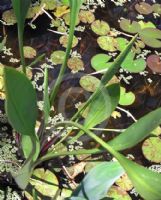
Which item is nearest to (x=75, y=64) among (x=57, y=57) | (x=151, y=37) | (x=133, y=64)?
(x=57, y=57)

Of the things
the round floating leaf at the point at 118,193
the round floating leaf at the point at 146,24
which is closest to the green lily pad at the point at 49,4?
the round floating leaf at the point at 146,24

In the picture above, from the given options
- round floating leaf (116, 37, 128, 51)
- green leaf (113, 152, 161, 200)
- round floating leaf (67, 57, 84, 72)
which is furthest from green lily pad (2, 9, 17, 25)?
green leaf (113, 152, 161, 200)

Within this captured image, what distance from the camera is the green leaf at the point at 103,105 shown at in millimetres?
877

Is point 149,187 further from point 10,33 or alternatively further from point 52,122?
point 10,33

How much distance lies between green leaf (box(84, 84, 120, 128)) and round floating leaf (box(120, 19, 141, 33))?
1.99 ft

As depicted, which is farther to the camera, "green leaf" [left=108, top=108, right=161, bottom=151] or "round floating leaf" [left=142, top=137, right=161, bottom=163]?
"round floating leaf" [left=142, top=137, right=161, bottom=163]

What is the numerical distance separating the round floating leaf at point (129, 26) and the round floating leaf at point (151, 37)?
0.08ft

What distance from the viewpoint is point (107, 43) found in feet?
4.58

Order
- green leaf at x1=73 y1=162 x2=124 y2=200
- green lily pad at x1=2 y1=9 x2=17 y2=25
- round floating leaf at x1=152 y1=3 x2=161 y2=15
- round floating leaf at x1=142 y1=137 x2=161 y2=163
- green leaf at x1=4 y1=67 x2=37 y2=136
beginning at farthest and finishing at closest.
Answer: round floating leaf at x1=152 y1=3 x2=161 y2=15 < green lily pad at x1=2 y1=9 x2=17 y2=25 < round floating leaf at x1=142 y1=137 x2=161 y2=163 < green leaf at x1=73 y1=162 x2=124 y2=200 < green leaf at x1=4 y1=67 x2=37 y2=136

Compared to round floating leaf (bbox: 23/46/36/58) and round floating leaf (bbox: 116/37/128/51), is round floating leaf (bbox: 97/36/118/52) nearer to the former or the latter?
round floating leaf (bbox: 116/37/128/51)

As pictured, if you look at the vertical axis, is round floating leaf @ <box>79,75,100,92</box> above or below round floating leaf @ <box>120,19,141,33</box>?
below

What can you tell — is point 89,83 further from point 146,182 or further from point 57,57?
point 146,182

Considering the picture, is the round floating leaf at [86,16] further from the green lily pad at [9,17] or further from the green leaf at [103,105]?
the green leaf at [103,105]

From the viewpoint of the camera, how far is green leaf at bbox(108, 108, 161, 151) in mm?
662
